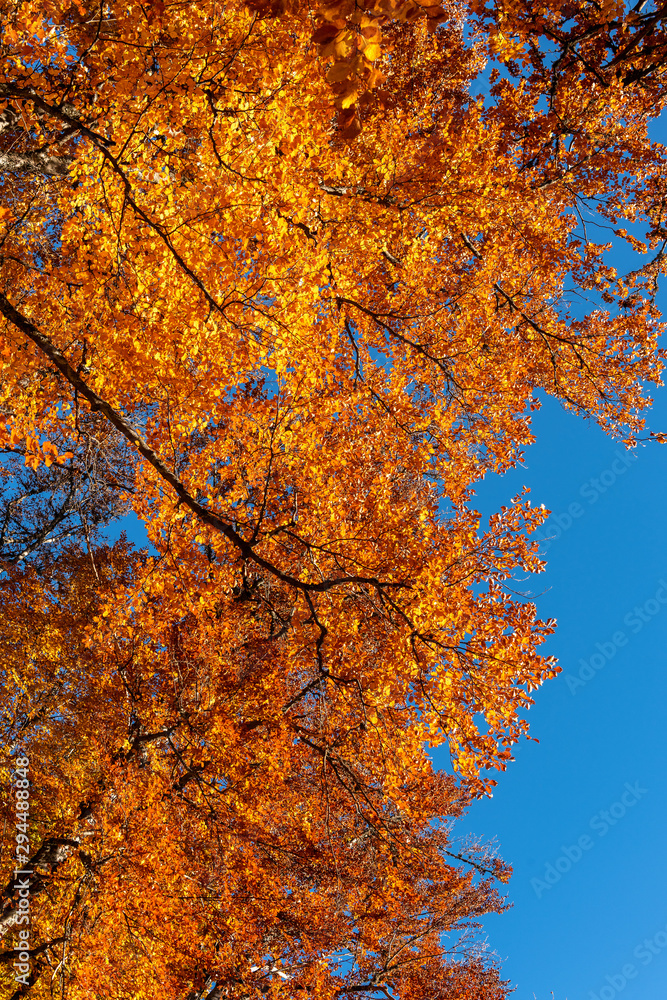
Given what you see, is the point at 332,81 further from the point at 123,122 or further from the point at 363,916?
the point at 363,916

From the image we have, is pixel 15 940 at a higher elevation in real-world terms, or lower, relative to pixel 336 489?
lower

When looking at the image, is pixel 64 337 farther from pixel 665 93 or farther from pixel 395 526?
pixel 665 93

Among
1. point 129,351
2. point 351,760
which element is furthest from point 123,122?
point 351,760

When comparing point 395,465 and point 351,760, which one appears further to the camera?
point 395,465

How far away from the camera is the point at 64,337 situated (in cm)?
778

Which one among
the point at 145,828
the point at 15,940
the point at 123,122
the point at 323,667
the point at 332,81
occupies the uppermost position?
the point at 123,122

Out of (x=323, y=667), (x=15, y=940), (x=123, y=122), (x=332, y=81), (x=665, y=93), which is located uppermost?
(x=665, y=93)

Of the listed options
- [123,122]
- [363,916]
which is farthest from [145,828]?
[123,122]

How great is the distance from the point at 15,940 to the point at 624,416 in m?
17.3

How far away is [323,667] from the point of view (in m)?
5.57

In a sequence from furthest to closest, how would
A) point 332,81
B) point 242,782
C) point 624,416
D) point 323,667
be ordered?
point 624,416 < point 242,782 < point 323,667 < point 332,81

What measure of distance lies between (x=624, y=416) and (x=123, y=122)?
12.0 metres

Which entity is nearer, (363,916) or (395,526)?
(395,526)

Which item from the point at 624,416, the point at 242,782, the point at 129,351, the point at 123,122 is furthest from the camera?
the point at 624,416
